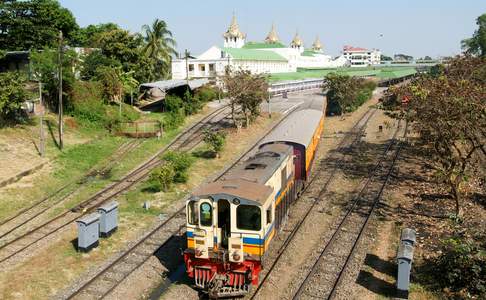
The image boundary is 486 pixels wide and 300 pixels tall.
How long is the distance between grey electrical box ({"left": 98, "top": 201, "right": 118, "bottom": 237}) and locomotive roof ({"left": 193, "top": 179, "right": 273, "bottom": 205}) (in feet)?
20.2

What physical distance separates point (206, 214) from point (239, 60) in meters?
71.4

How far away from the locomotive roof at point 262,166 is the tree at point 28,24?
39565 mm

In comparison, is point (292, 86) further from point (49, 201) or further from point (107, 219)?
point (107, 219)

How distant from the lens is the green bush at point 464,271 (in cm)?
1373

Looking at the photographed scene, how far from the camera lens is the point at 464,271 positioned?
14.2 m

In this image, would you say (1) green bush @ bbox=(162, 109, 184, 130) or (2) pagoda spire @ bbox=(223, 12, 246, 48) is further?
(2) pagoda spire @ bbox=(223, 12, 246, 48)

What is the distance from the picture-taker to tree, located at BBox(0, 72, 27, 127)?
98.5 feet

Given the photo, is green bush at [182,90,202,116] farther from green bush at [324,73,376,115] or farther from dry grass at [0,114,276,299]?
dry grass at [0,114,276,299]

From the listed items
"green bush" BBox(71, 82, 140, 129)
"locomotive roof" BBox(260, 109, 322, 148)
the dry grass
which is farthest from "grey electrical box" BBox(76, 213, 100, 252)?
"green bush" BBox(71, 82, 140, 129)

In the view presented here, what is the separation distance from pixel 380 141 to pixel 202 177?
700 inches

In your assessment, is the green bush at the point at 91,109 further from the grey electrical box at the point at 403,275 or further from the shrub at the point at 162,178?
the grey electrical box at the point at 403,275

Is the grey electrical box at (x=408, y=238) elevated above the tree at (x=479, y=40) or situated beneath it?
situated beneath

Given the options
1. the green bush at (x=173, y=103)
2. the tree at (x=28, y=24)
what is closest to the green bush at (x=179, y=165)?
the green bush at (x=173, y=103)

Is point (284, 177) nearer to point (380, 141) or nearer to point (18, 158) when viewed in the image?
point (18, 158)
